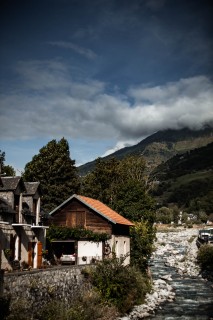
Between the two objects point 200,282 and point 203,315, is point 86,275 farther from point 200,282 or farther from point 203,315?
point 200,282

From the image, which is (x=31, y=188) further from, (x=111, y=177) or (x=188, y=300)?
(x=111, y=177)

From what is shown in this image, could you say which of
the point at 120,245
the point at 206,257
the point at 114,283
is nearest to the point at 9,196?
the point at 114,283

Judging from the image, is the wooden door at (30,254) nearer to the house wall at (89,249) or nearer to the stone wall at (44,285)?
the stone wall at (44,285)

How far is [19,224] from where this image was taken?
29.9 meters

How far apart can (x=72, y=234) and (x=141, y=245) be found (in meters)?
10.6

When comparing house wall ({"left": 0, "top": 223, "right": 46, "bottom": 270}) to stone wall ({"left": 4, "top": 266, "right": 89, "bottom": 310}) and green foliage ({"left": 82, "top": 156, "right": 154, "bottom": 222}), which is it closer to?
stone wall ({"left": 4, "top": 266, "right": 89, "bottom": 310})

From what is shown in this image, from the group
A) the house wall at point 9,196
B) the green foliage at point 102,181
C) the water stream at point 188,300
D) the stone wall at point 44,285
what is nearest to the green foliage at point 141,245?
the water stream at point 188,300

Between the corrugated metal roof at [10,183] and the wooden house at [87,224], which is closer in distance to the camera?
the corrugated metal roof at [10,183]

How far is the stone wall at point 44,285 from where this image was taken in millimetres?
22297

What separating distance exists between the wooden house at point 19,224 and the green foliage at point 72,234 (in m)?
3.27

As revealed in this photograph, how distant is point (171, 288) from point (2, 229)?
24.6 m

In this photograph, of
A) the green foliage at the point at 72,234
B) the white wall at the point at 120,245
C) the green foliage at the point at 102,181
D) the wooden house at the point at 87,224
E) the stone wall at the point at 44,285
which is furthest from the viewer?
the green foliage at the point at 102,181

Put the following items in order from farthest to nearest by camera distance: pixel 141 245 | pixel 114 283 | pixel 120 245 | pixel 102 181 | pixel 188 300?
pixel 102 181 < pixel 141 245 < pixel 120 245 < pixel 188 300 < pixel 114 283

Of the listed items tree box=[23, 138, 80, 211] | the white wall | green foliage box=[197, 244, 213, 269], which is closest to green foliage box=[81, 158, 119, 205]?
tree box=[23, 138, 80, 211]
